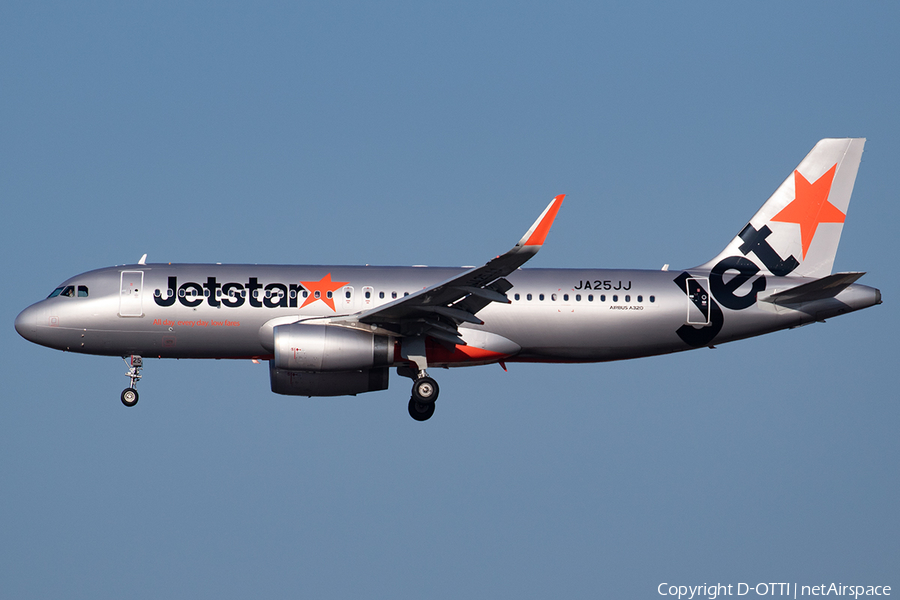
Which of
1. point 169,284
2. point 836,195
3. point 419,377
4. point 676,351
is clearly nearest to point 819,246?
point 836,195

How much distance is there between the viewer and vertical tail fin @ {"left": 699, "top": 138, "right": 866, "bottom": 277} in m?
33.5

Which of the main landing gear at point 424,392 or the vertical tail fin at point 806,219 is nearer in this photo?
the main landing gear at point 424,392

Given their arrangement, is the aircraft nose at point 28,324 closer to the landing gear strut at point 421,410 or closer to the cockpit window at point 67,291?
the cockpit window at point 67,291

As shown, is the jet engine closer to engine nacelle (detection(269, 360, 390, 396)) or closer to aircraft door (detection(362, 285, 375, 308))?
engine nacelle (detection(269, 360, 390, 396))

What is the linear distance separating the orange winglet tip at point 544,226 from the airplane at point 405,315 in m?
4.54

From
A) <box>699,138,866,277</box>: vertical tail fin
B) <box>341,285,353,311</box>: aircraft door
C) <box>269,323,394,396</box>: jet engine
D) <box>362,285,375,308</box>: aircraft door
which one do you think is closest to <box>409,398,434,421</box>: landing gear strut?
<box>269,323,394,396</box>: jet engine

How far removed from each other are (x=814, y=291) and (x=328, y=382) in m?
14.3

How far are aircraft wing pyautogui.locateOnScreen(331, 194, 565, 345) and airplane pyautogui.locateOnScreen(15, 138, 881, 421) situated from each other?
0.09 m

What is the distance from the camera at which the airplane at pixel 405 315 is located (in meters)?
30.5

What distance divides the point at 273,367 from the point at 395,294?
4119mm

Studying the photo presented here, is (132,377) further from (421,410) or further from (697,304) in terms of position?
(697,304)

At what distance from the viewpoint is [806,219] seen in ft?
111

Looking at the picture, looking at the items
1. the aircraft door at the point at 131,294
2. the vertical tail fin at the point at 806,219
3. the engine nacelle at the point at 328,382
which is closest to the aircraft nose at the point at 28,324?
the aircraft door at the point at 131,294

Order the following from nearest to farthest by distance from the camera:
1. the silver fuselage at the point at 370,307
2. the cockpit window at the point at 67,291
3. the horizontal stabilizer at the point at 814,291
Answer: the horizontal stabilizer at the point at 814,291
the silver fuselage at the point at 370,307
the cockpit window at the point at 67,291
